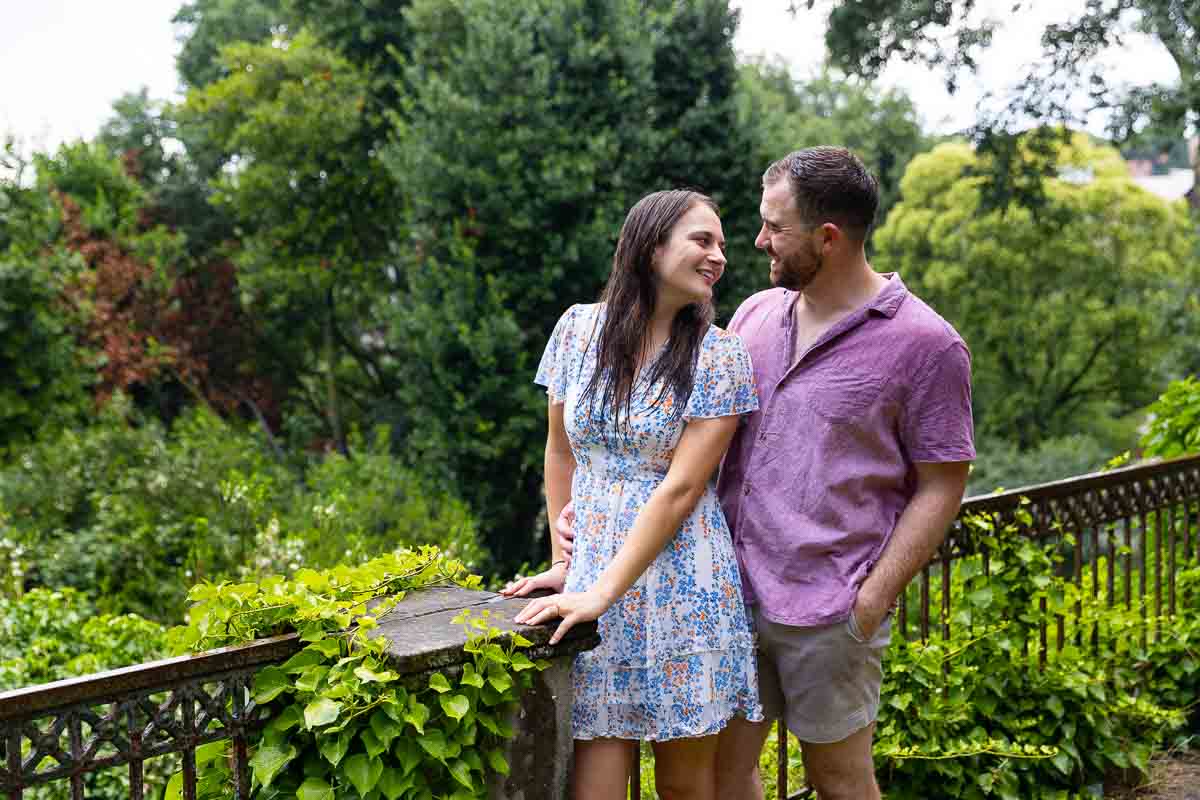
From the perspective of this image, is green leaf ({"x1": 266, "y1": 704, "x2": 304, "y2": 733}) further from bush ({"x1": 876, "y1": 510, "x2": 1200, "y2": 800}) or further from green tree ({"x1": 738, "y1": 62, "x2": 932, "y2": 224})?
green tree ({"x1": 738, "y1": 62, "x2": 932, "y2": 224})

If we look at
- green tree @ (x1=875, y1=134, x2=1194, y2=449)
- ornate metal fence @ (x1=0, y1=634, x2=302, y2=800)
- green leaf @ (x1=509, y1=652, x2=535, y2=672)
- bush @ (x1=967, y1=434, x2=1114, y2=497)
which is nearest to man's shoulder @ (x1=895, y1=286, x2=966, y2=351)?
green leaf @ (x1=509, y1=652, x2=535, y2=672)

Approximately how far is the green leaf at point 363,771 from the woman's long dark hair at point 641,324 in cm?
83

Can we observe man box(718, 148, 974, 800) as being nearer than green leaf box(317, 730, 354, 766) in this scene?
No

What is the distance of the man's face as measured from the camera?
2.44 m

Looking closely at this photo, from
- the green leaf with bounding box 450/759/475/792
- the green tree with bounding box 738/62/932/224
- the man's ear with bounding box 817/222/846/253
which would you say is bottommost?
the green leaf with bounding box 450/759/475/792

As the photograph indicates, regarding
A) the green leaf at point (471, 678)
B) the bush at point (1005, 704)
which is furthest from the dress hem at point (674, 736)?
the bush at point (1005, 704)

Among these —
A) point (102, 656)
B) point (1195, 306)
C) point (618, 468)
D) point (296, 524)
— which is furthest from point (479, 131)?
point (618, 468)

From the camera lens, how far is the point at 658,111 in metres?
13.2

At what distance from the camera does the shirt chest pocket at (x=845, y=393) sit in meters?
2.44

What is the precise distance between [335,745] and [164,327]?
16.4 m

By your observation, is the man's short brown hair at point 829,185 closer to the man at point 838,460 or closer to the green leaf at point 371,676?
the man at point 838,460

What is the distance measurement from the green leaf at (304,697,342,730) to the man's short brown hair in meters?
1.39

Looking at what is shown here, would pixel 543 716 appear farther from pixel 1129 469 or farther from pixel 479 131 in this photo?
pixel 479 131

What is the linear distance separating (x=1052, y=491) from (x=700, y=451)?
2.11 metres
